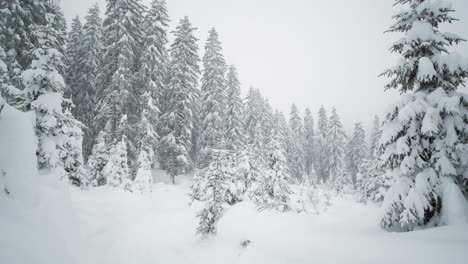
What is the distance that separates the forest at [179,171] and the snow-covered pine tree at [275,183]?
0.08 meters

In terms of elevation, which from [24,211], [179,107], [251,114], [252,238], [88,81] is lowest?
[252,238]

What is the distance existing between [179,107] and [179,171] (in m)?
6.28

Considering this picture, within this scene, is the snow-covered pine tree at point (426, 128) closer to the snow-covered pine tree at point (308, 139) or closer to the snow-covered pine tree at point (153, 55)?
the snow-covered pine tree at point (153, 55)

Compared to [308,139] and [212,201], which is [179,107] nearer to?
[212,201]

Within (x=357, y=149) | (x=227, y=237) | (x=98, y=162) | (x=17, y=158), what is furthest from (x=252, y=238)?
(x=357, y=149)

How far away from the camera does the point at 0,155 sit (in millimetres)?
5062

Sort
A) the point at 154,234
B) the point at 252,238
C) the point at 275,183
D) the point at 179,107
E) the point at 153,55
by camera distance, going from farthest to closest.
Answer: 1. the point at 179,107
2. the point at 153,55
3. the point at 275,183
4. the point at 154,234
5. the point at 252,238

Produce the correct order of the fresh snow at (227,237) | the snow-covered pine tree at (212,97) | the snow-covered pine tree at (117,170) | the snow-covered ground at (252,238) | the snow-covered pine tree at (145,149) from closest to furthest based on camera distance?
1. the fresh snow at (227,237)
2. the snow-covered ground at (252,238)
3. the snow-covered pine tree at (117,170)
4. the snow-covered pine tree at (145,149)
5. the snow-covered pine tree at (212,97)

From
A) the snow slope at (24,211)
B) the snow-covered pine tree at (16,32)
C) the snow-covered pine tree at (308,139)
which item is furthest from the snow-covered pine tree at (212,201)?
the snow-covered pine tree at (308,139)

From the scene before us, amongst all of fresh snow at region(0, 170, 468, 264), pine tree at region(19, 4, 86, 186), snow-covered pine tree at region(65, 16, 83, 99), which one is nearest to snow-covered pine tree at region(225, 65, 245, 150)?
fresh snow at region(0, 170, 468, 264)

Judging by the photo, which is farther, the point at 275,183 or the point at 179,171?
the point at 179,171

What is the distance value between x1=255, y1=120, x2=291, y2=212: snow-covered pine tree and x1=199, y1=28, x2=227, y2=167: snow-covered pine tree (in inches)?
494

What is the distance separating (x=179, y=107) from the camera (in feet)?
82.5

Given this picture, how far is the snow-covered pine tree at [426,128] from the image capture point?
7.50m
